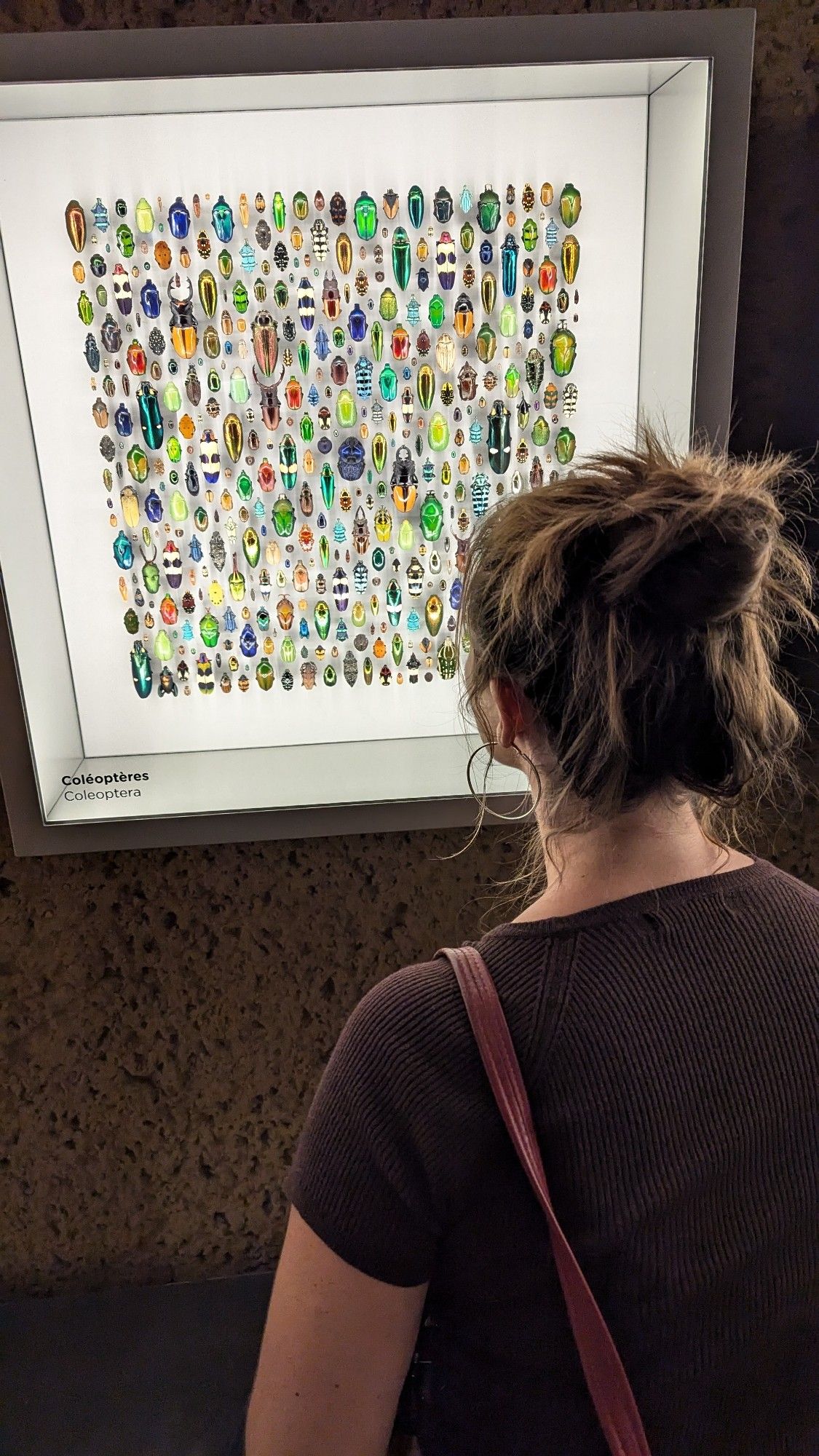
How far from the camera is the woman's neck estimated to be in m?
0.63

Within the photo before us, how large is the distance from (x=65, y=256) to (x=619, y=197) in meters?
0.69

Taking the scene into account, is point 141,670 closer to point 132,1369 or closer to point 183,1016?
point 183,1016

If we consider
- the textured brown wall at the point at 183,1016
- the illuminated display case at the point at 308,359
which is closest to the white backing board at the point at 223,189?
the illuminated display case at the point at 308,359

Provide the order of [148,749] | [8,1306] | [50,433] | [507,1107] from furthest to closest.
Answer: [8,1306] < [148,749] < [50,433] < [507,1107]

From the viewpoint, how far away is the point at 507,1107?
1.83 ft

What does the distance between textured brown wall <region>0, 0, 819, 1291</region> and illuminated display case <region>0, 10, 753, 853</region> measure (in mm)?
107

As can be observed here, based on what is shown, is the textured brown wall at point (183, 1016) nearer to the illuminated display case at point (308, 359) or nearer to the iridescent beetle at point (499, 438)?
the illuminated display case at point (308, 359)

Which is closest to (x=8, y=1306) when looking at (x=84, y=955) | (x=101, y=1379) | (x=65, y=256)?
(x=101, y=1379)

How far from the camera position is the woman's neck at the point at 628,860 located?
2.07 feet

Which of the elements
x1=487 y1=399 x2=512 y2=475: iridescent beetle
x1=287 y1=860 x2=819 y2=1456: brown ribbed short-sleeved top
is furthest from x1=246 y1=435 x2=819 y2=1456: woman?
x1=487 y1=399 x2=512 y2=475: iridescent beetle

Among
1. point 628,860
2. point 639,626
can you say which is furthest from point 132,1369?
point 639,626

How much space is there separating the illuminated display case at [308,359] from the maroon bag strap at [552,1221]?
71 centimetres

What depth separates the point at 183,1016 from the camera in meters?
1.41

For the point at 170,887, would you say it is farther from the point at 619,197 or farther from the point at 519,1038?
the point at 619,197
